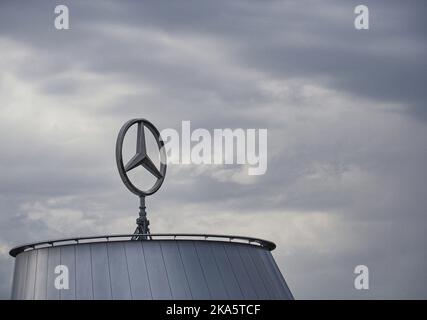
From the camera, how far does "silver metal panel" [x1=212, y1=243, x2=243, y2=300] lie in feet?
184

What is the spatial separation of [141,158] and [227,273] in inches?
330

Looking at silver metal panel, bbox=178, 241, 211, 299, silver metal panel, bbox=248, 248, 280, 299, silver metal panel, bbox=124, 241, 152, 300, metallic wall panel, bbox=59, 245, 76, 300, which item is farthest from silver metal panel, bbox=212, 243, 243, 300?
metallic wall panel, bbox=59, 245, 76, 300

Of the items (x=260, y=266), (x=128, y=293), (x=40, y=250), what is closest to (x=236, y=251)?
(x=260, y=266)

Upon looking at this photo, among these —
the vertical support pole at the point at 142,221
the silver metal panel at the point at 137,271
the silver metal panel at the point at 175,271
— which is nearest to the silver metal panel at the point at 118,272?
the silver metal panel at the point at 137,271

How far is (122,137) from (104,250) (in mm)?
6566

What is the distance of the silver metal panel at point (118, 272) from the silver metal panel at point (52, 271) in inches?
128

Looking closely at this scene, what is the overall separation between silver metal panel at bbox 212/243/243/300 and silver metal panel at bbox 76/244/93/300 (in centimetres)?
739

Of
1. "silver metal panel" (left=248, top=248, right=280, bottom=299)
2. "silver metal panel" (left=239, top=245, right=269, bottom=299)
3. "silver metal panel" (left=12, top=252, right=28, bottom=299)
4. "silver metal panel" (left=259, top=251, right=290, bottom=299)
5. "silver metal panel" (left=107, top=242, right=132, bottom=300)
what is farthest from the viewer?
"silver metal panel" (left=259, top=251, right=290, bottom=299)

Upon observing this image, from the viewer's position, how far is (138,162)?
57094 mm

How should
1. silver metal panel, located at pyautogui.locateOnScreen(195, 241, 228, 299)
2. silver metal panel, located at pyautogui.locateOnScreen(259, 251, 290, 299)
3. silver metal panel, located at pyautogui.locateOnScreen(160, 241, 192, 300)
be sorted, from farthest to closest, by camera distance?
silver metal panel, located at pyautogui.locateOnScreen(259, 251, 290, 299)
silver metal panel, located at pyautogui.locateOnScreen(195, 241, 228, 299)
silver metal panel, located at pyautogui.locateOnScreen(160, 241, 192, 300)

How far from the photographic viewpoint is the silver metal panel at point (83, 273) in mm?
54312

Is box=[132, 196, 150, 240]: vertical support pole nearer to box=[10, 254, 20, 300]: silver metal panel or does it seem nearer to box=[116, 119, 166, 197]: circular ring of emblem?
box=[116, 119, 166, 197]: circular ring of emblem

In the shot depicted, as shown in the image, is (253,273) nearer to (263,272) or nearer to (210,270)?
(263,272)
